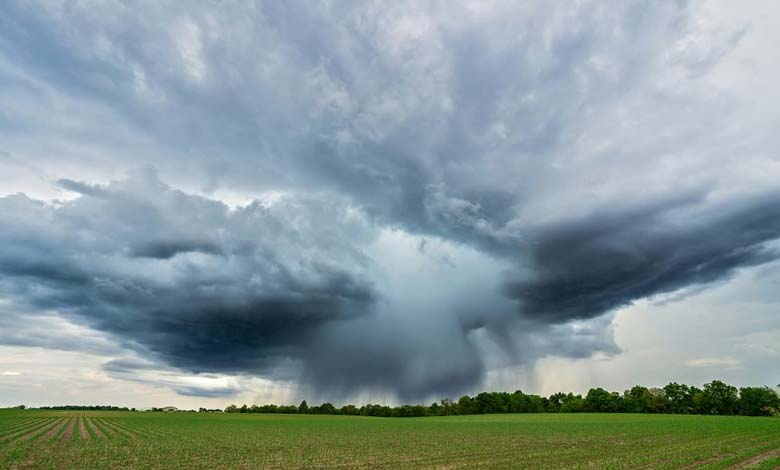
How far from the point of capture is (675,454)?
40156mm

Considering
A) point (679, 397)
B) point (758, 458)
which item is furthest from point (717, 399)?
point (758, 458)

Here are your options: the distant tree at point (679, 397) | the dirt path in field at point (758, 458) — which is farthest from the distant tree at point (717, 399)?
the dirt path in field at point (758, 458)

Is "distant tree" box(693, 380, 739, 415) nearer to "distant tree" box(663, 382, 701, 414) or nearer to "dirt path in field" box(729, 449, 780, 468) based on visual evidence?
"distant tree" box(663, 382, 701, 414)

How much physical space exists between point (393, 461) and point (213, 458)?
1557 centimetres

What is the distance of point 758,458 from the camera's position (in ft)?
120

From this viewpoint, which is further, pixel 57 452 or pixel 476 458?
pixel 57 452

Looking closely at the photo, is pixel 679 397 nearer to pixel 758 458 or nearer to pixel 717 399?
pixel 717 399

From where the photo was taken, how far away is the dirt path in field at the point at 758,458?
33.2m

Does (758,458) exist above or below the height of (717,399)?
below

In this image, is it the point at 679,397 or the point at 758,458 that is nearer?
the point at 758,458

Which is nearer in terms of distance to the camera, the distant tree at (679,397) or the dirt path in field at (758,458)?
the dirt path in field at (758,458)

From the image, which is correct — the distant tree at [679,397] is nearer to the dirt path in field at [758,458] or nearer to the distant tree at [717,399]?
the distant tree at [717,399]

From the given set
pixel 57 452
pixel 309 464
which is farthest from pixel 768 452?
pixel 57 452

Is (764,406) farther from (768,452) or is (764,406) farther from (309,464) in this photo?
(309,464)
